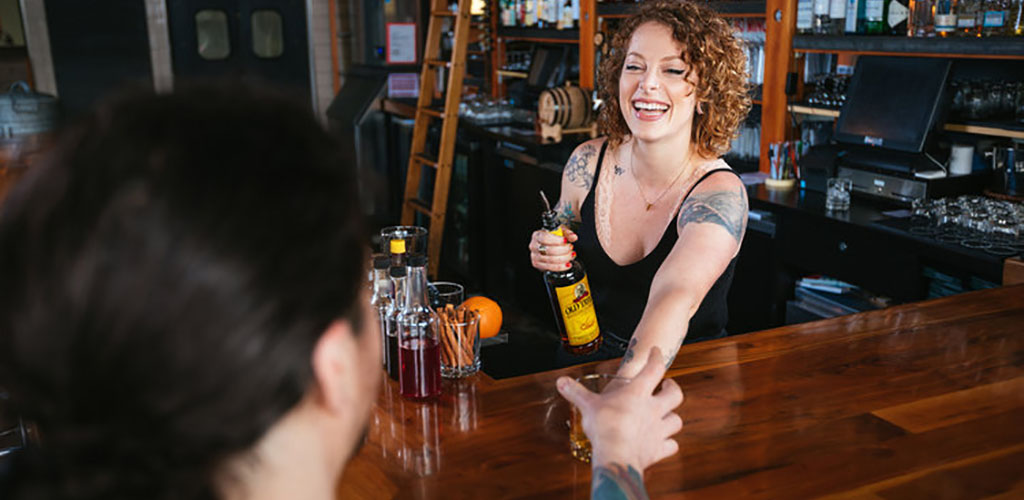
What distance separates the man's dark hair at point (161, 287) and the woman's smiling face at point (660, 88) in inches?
62.3

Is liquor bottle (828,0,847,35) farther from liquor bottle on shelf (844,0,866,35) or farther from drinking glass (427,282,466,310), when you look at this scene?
drinking glass (427,282,466,310)

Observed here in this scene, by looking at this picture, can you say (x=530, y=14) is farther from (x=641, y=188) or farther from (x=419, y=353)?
(x=419, y=353)

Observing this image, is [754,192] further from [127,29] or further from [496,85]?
[127,29]

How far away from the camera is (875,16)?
3309mm

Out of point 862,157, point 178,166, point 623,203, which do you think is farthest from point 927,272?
point 178,166

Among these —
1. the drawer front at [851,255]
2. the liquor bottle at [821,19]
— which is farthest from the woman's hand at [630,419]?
the liquor bottle at [821,19]

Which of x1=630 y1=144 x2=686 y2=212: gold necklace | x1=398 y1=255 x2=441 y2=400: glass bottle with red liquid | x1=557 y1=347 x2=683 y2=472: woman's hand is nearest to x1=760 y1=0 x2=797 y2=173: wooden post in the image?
x1=630 y1=144 x2=686 y2=212: gold necklace

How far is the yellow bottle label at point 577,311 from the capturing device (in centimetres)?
173

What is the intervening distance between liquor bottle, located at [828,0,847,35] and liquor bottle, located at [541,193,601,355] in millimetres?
2204

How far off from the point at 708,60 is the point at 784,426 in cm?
101

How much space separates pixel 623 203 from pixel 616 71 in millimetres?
358

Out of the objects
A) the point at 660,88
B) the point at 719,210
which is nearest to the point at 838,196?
the point at 660,88

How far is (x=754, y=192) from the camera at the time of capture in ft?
11.5

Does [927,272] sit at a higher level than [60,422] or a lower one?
lower
